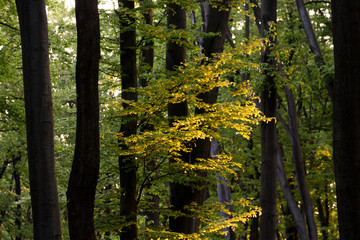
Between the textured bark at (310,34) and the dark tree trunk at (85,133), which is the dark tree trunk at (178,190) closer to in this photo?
the dark tree trunk at (85,133)

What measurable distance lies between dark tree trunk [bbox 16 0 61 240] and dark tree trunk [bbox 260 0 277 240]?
555cm

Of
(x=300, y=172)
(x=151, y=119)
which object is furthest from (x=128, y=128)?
(x=300, y=172)

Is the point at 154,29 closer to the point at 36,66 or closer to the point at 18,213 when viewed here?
the point at 36,66

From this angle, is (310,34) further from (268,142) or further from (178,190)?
(178,190)

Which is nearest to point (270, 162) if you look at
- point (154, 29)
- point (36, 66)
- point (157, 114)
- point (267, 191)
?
point (267, 191)

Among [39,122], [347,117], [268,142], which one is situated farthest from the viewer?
[268,142]

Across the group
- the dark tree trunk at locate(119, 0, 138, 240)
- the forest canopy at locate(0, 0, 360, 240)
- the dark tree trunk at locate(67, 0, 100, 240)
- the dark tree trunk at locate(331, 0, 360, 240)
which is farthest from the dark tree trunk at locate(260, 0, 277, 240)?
the dark tree trunk at locate(331, 0, 360, 240)

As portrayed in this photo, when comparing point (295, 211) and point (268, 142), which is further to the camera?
point (295, 211)

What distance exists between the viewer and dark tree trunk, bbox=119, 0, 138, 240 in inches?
292

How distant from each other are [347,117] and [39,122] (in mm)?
3896

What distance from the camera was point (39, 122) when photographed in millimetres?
5602

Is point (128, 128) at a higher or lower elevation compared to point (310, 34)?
lower

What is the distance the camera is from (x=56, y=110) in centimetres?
1576

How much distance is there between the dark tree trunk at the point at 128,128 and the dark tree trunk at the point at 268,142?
338 centimetres
